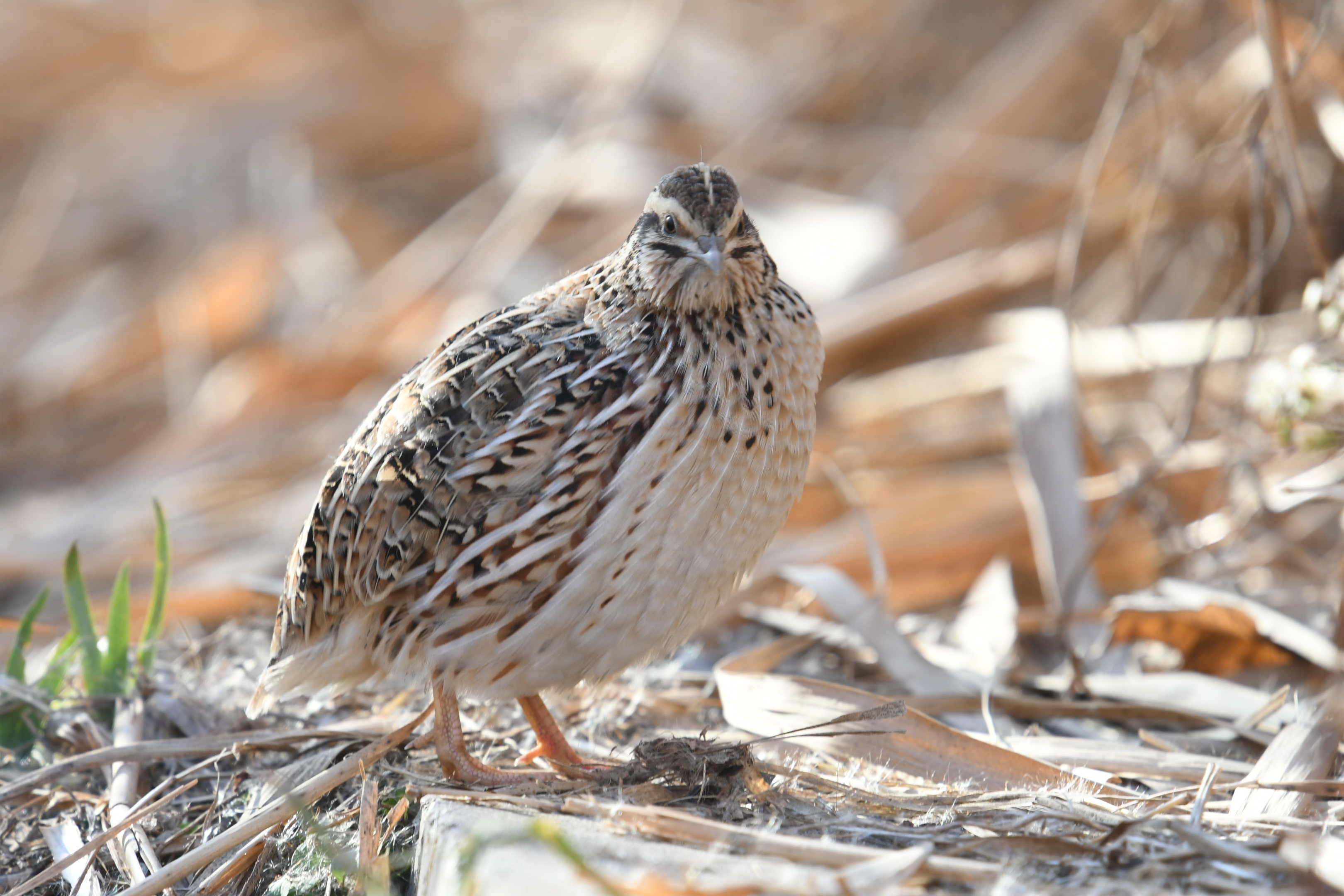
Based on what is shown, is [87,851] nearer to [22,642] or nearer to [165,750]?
[165,750]

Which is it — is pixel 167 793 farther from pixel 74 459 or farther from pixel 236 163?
pixel 236 163

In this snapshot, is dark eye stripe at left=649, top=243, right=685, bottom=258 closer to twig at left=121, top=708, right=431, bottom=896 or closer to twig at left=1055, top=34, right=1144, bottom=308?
twig at left=121, top=708, right=431, bottom=896

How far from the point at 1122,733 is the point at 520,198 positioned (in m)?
5.18

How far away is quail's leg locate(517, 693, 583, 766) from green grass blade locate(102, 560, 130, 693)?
128 cm

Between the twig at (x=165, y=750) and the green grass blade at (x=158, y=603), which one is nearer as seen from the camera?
the twig at (x=165, y=750)

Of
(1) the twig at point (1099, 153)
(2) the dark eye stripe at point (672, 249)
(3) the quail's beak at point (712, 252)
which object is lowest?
(3) the quail's beak at point (712, 252)

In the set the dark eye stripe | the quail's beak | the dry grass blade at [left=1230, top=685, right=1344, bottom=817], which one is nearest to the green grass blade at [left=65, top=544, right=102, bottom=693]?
the dark eye stripe

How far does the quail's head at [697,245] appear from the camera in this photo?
319cm

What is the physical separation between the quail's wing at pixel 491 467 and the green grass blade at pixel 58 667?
1095mm

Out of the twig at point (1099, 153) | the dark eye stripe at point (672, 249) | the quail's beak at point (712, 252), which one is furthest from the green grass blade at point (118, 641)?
the twig at point (1099, 153)

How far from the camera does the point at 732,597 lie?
4.89 metres

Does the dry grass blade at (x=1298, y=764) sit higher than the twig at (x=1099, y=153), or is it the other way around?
the twig at (x=1099, y=153)

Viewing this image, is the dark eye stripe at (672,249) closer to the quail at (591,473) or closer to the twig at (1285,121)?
A: the quail at (591,473)

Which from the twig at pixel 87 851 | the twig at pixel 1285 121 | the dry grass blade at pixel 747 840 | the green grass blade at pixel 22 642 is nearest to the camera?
the dry grass blade at pixel 747 840
